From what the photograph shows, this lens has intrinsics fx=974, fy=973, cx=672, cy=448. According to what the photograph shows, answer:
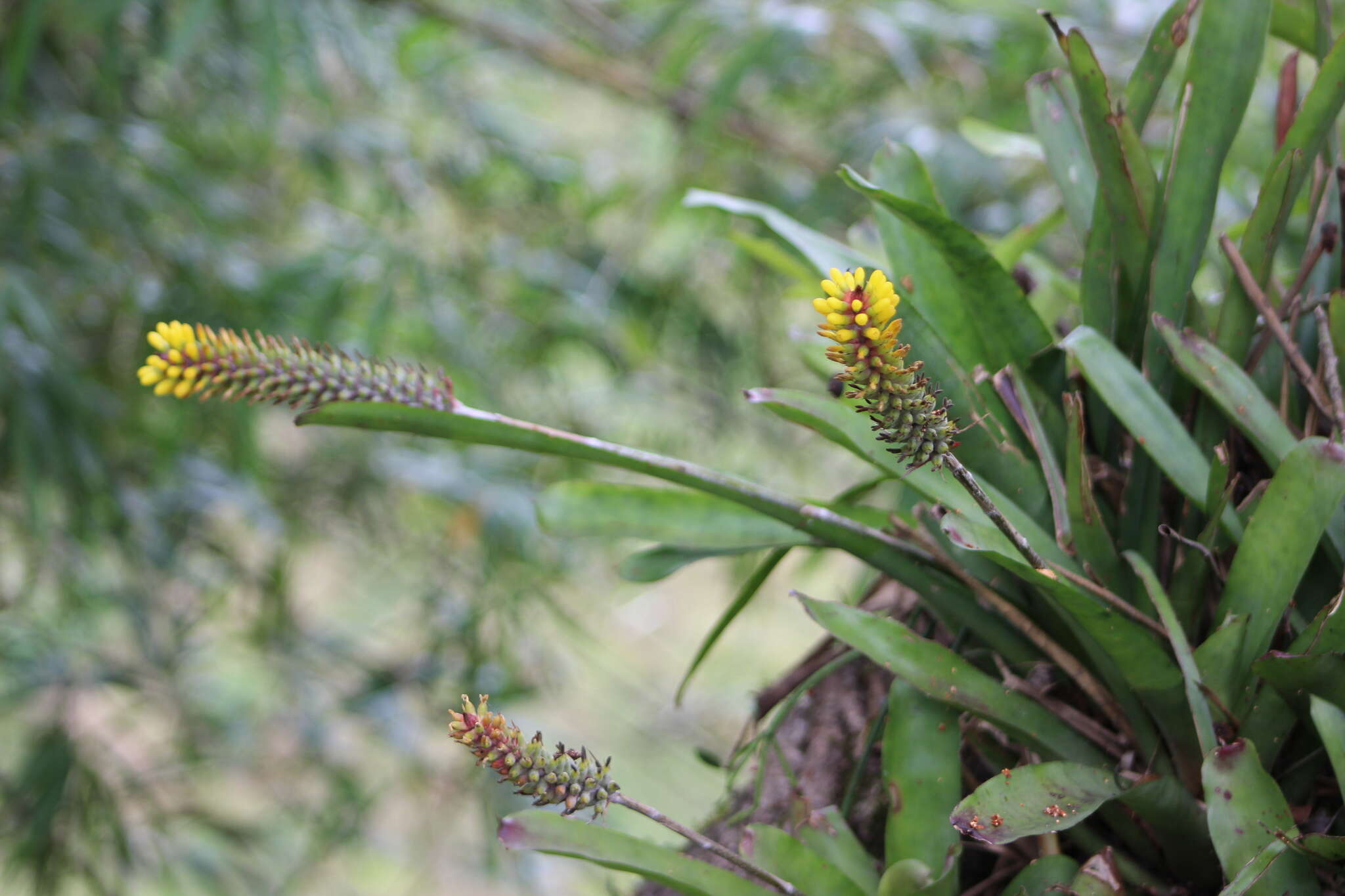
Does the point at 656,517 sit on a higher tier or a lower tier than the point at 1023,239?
lower

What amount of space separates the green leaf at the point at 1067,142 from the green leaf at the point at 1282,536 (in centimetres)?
19

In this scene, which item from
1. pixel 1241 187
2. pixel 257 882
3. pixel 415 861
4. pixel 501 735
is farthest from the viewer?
pixel 415 861

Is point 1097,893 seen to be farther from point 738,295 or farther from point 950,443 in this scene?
point 738,295

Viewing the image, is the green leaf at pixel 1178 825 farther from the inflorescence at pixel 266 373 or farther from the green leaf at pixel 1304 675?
the inflorescence at pixel 266 373

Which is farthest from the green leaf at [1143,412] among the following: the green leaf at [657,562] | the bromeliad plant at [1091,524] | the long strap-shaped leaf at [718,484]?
the green leaf at [657,562]

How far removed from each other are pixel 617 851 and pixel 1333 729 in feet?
0.88

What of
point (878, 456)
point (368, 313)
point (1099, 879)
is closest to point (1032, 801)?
point (1099, 879)

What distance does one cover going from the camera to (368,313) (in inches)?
45.4

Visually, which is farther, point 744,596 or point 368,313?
point 368,313

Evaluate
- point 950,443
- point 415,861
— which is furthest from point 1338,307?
point 415,861

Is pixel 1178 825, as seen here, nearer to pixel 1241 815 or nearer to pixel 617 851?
pixel 1241 815

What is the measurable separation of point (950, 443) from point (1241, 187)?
2.05ft

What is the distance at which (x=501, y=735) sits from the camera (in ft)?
1.00

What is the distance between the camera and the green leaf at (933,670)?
0.41 m
